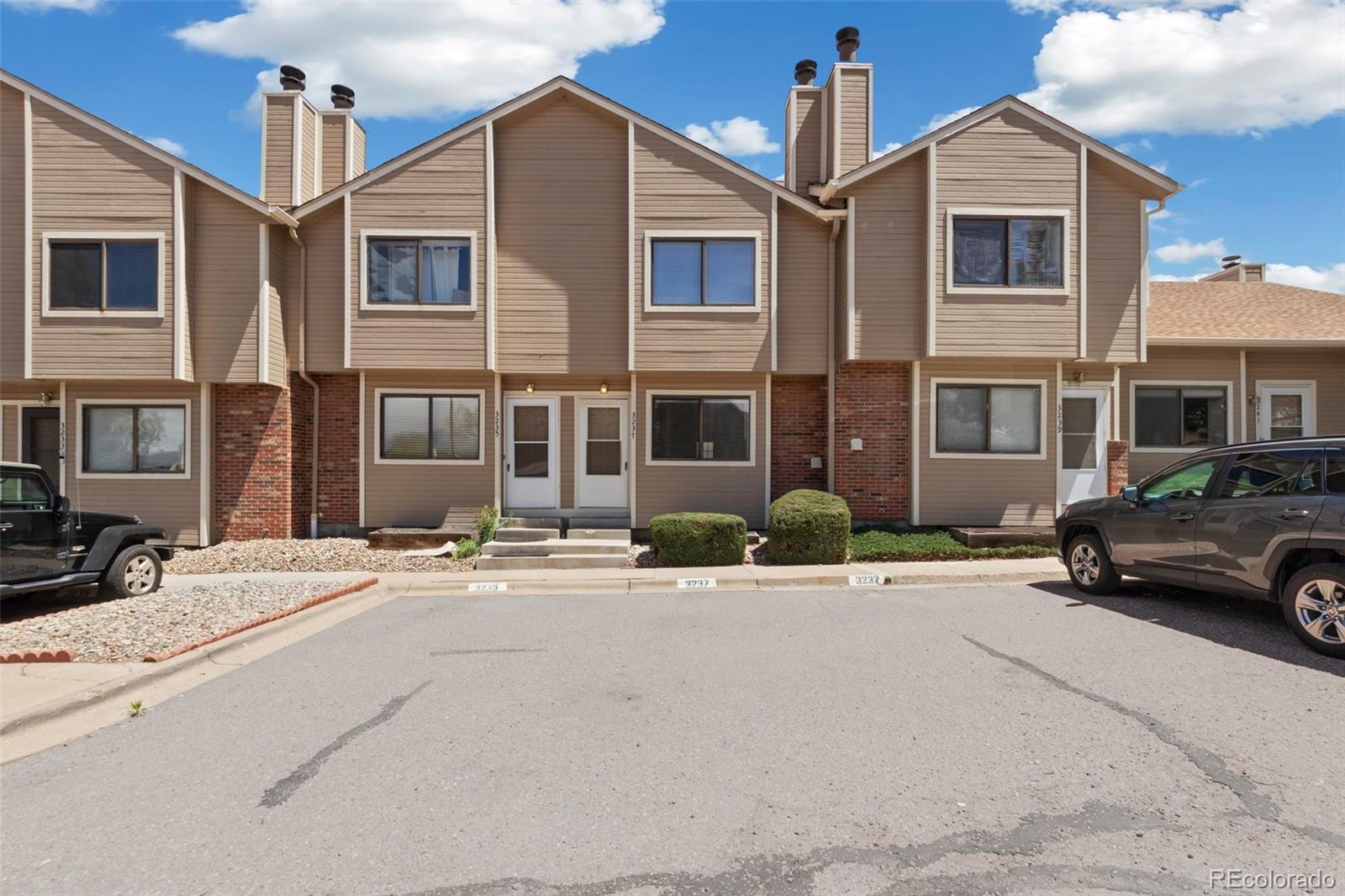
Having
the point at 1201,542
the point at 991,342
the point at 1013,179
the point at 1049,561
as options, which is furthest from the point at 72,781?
the point at 1013,179

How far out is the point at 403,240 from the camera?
44.1 feet

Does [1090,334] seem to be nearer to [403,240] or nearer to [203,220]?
[403,240]

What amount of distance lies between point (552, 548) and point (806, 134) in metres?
10.2

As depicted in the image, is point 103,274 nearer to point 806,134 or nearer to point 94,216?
point 94,216

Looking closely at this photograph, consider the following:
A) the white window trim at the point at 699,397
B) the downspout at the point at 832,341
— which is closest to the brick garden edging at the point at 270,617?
the white window trim at the point at 699,397

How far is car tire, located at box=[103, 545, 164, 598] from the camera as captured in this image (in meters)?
8.95

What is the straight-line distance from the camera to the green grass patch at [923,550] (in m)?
11.8

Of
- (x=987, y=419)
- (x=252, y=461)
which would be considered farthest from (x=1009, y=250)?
(x=252, y=461)

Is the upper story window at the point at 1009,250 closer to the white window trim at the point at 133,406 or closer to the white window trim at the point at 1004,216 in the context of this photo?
the white window trim at the point at 1004,216

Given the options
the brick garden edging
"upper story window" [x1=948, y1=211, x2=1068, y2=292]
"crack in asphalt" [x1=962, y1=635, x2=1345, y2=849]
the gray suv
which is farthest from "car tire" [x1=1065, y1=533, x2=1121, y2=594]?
the brick garden edging

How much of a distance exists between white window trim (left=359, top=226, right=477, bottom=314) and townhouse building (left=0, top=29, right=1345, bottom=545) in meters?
0.06

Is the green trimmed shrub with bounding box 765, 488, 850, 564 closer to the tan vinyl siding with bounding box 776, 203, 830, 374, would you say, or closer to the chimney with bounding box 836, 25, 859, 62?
the tan vinyl siding with bounding box 776, 203, 830, 374

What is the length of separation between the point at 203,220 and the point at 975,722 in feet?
47.3

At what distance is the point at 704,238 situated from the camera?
43.8 feet
